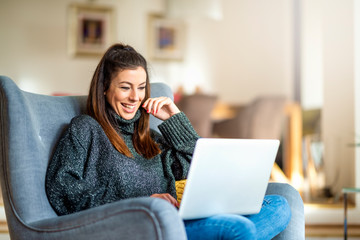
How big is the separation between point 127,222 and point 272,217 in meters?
0.50

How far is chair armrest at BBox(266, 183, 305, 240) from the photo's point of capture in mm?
1505

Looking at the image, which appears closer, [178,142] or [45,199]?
[45,199]

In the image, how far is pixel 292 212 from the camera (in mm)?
1566

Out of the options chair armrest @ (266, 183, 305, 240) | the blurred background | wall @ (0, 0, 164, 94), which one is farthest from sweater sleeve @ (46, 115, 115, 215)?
wall @ (0, 0, 164, 94)

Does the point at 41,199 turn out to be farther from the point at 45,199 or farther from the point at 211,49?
the point at 211,49

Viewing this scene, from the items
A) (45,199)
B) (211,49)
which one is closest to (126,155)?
(45,199)

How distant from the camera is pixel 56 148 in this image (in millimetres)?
1455

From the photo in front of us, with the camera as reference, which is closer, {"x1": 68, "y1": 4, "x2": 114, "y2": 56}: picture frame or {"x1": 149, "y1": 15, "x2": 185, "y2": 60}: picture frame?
{"x1": 68, "y1": 4, "x2": 114, "y2": 56}: picture frame

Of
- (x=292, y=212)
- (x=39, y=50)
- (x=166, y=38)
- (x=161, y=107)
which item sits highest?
(x=166, y=38)

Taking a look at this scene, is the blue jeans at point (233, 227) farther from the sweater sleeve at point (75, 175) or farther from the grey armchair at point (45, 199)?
the sweater sleeve at point (75, 175)

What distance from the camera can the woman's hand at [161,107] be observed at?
172cm

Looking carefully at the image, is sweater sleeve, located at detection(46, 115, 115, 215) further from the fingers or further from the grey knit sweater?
the fingers

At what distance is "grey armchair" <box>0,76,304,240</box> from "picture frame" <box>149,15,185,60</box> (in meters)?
3.95

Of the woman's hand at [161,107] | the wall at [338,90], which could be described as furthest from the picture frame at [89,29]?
the woman's hand at [161,107]
